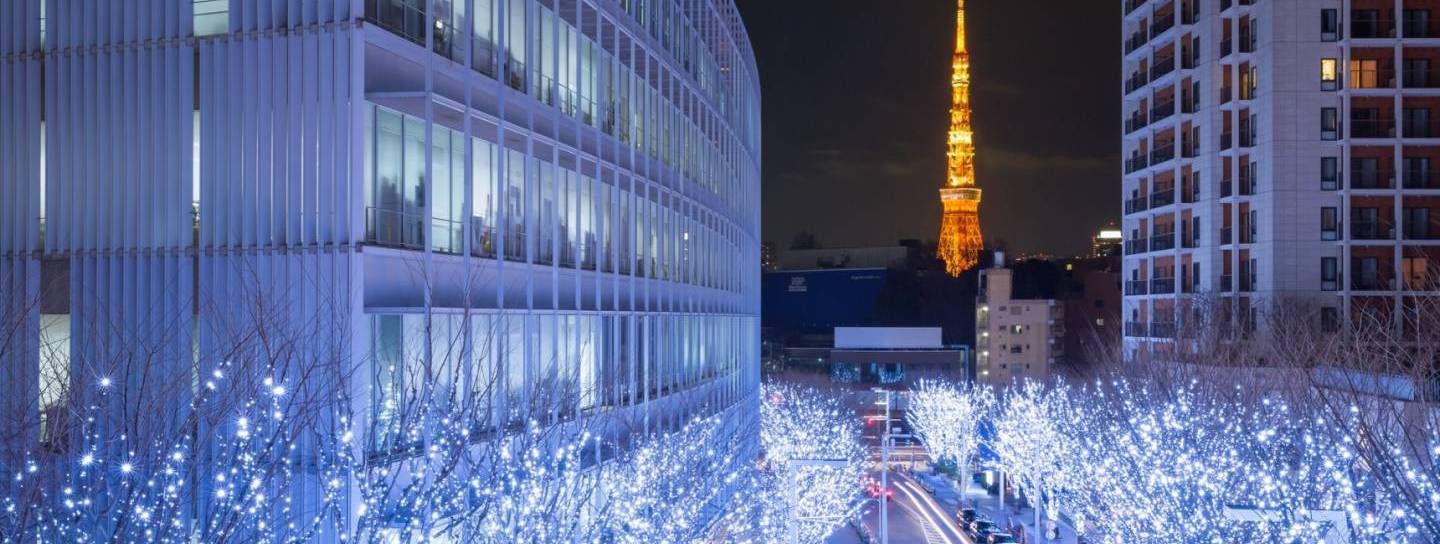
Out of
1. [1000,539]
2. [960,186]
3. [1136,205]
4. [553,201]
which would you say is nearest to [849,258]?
[960,186]

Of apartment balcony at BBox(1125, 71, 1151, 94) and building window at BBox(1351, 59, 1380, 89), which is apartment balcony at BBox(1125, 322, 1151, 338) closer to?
apartment balcony at BBox(1125, 71, 1151, 94)

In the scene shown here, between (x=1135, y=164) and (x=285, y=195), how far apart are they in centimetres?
3762

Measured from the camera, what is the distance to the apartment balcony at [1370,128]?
3800 cm

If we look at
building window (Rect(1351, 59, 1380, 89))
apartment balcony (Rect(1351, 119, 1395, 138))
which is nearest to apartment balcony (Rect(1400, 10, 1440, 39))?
building window (Rect(1351, 59, 1380, 89))

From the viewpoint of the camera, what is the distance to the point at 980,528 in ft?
113

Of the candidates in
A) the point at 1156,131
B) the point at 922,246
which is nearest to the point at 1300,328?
the point at 1156,131

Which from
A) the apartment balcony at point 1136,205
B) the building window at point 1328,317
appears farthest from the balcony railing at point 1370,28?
the apartment balcony at point 1136,205

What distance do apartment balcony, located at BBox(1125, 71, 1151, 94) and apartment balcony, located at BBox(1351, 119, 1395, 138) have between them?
8117mm

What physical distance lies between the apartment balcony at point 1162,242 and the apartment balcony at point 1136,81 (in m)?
5.62

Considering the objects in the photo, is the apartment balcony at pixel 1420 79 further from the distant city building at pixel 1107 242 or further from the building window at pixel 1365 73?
the distant city building at pixel 1107 242

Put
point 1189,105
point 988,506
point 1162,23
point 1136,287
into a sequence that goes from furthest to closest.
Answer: point 1136,287
point 988,506
point 1162,23
point 1189,105

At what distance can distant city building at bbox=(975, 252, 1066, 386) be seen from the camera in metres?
70.9

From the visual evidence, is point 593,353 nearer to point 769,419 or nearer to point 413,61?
point 413,61

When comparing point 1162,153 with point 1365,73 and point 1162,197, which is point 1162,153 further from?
point 1365,73
